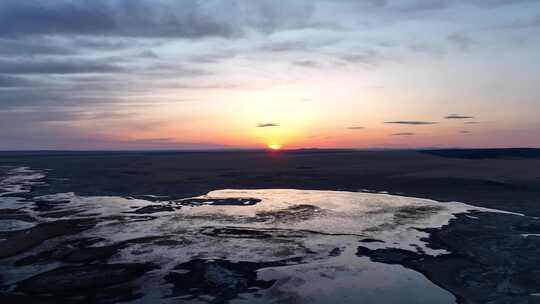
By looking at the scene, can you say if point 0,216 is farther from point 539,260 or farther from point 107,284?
point 539,260

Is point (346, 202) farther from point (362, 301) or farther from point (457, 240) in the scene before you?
point (362, 301)

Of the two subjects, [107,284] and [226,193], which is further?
[226,193]

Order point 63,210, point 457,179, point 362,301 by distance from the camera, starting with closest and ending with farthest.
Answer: point 362,301, point 63,210, point 457,179

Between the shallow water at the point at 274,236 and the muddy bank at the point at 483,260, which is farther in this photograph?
the shallow water at the point at 274,236

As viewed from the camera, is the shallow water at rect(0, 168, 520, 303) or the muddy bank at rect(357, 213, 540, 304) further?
the shallow water at rect(0, 168, 520, 303)

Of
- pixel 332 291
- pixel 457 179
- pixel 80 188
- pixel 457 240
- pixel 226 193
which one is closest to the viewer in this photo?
pixel 332 291

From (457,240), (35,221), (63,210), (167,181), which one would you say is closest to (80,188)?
(167,181)
